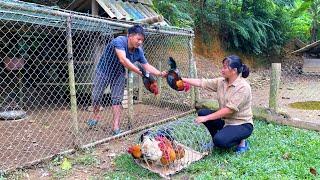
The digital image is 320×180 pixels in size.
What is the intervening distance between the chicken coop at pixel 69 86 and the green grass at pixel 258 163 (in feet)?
3.38

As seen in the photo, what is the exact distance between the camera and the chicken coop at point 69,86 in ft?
13.5

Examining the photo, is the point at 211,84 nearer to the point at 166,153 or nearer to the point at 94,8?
the point at 166,153

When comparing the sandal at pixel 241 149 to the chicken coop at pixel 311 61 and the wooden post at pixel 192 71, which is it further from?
the chicken coop at pixel 311 61

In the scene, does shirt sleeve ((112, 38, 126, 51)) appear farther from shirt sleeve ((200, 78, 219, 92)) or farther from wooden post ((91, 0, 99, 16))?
wooden post ((91, 0, 99, 16))

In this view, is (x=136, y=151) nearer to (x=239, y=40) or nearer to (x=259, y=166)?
(x=259, y=166)

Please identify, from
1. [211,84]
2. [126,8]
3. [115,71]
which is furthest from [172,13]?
[211,84]

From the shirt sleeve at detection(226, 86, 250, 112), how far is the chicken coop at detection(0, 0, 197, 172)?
1.67m

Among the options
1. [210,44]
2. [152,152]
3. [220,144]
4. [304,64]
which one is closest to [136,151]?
[152,152]

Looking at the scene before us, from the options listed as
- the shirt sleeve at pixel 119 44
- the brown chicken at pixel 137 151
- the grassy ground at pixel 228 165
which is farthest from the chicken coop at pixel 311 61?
the brown chicken at pixel 137 151

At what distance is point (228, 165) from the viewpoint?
3805 mm

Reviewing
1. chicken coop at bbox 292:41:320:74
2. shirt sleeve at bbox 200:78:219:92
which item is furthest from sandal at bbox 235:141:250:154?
chicken coop at bbox 292:41:320:74

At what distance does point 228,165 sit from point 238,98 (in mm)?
755

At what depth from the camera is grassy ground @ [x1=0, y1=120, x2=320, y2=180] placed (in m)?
3.50

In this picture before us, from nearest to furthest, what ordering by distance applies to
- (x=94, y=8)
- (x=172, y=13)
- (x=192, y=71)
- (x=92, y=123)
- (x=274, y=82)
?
1. (x=92, y=123)
2. (x=274, y=82)
3. (x=192, y=71)
4. (x=94, y=8)
5. (x=172, y=13)
